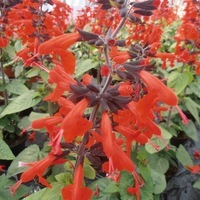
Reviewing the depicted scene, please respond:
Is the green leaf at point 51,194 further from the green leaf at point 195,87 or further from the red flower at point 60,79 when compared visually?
the green leaf at point 195,87

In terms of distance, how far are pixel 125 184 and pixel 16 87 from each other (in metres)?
1.41

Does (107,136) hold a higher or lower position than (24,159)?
higher

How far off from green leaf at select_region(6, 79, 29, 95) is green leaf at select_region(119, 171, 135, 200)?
1295 millimetres

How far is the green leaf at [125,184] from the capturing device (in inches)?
55.9

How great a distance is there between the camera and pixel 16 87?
2.51 metres

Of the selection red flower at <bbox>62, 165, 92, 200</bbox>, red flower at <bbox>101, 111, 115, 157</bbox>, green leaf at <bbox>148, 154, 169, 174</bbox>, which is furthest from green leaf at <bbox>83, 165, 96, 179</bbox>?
green leaf at <bbox>148, 154, 169, 174</bbox>

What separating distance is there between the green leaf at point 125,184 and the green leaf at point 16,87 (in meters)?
1.29

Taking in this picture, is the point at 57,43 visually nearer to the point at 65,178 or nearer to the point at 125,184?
the point at 65,178

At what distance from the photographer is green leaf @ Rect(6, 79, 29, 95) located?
2.47 m

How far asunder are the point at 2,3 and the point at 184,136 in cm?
197

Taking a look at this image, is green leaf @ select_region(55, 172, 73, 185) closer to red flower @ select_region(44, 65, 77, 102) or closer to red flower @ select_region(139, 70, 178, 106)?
red flower @ select_region(44, 65, 77, 102)


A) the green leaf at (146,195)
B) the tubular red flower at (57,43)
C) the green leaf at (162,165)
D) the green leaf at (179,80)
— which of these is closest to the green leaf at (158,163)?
the green leaf at (162,165)

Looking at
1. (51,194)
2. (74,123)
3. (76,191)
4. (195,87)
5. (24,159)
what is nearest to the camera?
(74,123)

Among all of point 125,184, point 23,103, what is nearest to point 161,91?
point 125,184
